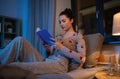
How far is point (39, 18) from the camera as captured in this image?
267 cm

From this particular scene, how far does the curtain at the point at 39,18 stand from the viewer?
248 cm

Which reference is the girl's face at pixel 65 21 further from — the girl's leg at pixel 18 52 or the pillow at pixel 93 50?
the girl's leg at pixel 18 52

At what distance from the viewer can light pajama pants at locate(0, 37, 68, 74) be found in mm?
1273

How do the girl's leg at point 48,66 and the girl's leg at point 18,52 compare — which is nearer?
the girl's leg at point 48,66

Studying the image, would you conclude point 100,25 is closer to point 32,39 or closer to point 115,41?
point 115,41

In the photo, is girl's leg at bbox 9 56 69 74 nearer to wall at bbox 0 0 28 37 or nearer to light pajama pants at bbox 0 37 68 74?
light pajama pants at bbox 0 37 68 74

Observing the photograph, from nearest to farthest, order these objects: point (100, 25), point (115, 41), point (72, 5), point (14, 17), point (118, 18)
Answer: point (118, 18)
point (115, 41)
point (100, 25)
point (72, 5)
point (14, 17)

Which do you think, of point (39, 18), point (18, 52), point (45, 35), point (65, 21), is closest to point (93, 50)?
point (65, 21)

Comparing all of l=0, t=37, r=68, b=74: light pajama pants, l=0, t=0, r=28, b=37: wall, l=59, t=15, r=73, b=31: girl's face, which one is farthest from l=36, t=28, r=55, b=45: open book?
l=0, t=0, r=28, b=37: wall

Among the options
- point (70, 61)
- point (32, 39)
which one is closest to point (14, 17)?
point (32, 39)

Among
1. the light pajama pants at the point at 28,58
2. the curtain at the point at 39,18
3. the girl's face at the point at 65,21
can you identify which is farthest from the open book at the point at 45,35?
the curtain at the point at 39,18

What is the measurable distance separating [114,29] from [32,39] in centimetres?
145

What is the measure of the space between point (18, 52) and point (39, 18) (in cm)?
124

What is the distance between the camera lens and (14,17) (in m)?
3.05
